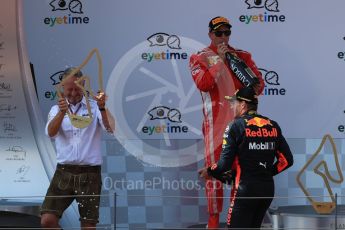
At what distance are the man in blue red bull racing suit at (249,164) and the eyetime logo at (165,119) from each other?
1326 millimetres

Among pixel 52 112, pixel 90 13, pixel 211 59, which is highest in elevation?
pixel 90 13

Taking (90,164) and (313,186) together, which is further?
(313,186)

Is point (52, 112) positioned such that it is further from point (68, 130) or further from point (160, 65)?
point (160, 65)

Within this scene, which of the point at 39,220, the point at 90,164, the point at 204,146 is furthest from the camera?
the point at 204,146

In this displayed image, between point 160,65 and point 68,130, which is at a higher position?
point 160,65

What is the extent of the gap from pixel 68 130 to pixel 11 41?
1068 millimetres

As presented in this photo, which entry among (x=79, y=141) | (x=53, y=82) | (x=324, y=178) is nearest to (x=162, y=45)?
(x=53, y=82)

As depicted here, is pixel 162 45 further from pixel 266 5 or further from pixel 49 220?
pixel 49 220

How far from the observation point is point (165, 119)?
5.50 meters

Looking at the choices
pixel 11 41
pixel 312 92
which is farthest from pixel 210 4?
pixel 11 41

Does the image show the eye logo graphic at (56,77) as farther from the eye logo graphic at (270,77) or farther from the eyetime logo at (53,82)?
the eye logo graphic at (270,77)

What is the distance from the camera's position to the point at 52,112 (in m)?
4.73

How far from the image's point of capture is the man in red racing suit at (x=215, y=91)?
4.92 meters

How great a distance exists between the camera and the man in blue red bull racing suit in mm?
4113
